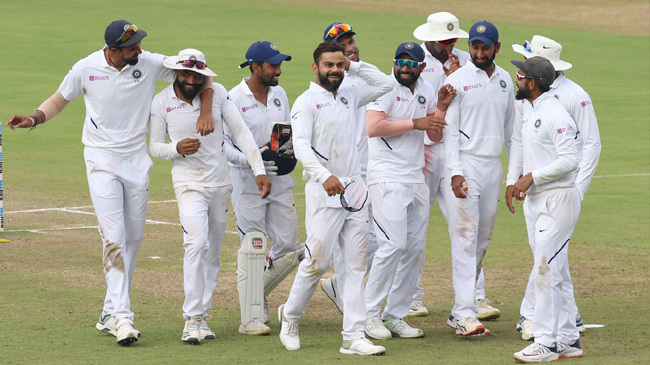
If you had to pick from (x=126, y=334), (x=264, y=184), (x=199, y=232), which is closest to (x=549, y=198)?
→ (x=264, y=184)

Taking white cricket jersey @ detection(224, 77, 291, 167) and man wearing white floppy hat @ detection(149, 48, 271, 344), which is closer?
man wearing white floppy hat @ detection(149, 48, 271, 344)

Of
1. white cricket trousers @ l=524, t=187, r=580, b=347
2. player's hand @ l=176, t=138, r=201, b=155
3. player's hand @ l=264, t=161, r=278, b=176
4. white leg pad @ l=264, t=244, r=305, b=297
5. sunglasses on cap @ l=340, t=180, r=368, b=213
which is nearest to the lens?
white cricket trousers @ l=524, t=187, r=580, b=347

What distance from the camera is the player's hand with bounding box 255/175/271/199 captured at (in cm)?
1009

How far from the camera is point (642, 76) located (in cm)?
3341

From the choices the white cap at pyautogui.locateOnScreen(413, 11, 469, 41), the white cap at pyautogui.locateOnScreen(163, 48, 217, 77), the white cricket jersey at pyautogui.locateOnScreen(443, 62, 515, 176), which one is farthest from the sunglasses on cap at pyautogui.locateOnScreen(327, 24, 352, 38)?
the white cap at pyautogui.locateOnScreen(163, 48, 217, 77)

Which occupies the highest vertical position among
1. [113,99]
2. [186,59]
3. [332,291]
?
[186,59]

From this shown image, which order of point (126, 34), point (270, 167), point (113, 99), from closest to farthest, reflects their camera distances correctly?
Result: point (126, 34) < point (113, 99) < point (270, 167)

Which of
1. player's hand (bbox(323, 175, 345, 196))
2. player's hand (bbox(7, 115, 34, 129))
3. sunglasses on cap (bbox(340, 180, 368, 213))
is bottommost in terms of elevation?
sunglasses on cap (bbox(340, 180, 368, 213))

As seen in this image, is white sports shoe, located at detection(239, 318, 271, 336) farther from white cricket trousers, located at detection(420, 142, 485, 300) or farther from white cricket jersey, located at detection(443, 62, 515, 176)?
white cricket jersey, located at detection(443, 62, 515, 176)

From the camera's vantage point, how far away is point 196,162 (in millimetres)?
10133

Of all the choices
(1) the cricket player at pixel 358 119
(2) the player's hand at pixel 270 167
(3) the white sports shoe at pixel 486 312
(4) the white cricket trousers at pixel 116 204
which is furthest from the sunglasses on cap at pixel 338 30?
(3) the white sports shoe at pixel 486 312

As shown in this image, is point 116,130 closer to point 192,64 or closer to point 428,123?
point 192,64

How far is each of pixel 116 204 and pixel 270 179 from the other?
1.51 meters

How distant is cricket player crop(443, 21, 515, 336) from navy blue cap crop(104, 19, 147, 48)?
279 cm
